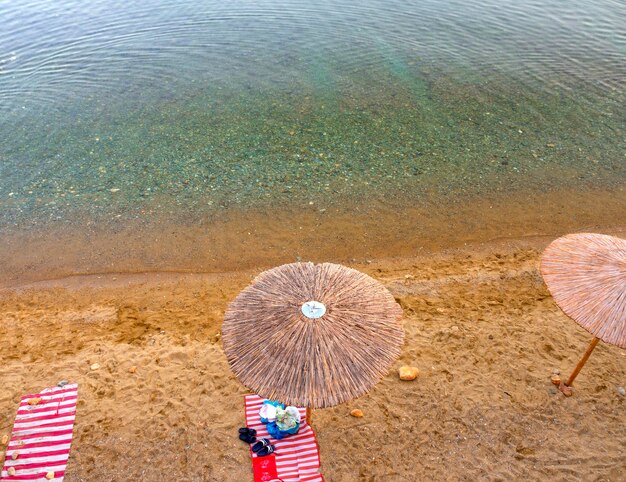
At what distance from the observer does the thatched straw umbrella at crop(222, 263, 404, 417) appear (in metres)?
4.63

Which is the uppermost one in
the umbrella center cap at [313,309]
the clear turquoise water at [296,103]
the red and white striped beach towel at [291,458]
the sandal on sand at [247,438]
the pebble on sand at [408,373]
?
the umbrella center cap at [313,309]

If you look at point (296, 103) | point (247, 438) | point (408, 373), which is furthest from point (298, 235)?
point (296, 103)

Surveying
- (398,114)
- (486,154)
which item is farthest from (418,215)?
(398,114)

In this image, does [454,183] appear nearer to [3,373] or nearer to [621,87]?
[621,87]

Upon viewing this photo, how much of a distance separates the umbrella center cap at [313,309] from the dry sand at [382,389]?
6.94 feet

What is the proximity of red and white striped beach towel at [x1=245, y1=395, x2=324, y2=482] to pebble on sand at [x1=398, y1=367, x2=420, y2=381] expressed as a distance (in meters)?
1.56

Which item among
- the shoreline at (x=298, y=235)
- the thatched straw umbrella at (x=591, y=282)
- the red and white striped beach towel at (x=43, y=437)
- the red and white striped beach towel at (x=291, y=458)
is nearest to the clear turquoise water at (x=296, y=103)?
the shoreline at (x=298, y=235)

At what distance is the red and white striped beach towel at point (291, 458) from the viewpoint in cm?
555

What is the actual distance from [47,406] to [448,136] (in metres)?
10.9

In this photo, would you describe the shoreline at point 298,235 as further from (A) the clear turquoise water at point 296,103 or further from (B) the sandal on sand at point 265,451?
(B) the sandal on sand at point 265,451

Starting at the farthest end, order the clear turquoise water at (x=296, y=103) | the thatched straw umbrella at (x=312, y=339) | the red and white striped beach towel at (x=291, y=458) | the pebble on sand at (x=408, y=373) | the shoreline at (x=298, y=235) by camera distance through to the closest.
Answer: the clear turquoise water at (x=296, y=103) < the shoreline at (x=298, y=235) < the pebble on sand at (x=408, y=373) < the red and white striped beach towel at (x=291, y=458) < the thatched straw umbrella at (x=312, y=339)

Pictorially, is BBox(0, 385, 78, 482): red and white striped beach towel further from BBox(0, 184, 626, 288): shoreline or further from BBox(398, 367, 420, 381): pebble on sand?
BBox(398, 367, 420, 381): pebble on sand

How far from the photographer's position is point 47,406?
6246 mm

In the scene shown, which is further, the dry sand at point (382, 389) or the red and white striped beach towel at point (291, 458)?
the dry sand at point (382, 389)
